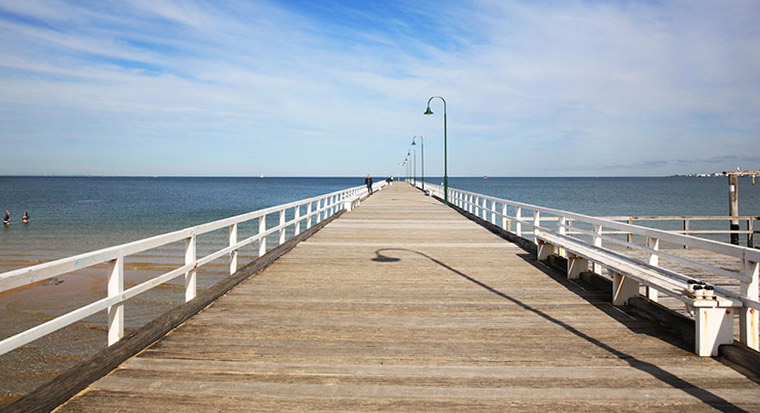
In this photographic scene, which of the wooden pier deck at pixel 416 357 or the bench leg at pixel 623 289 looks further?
the bench leg at pixel 623 289

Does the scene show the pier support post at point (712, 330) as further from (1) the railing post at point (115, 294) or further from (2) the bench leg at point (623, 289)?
(1) the railing post at point (115, 294)

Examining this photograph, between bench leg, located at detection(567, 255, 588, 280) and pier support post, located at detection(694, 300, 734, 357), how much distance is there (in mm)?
3429

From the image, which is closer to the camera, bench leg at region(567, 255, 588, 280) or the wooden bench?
the wooden bench

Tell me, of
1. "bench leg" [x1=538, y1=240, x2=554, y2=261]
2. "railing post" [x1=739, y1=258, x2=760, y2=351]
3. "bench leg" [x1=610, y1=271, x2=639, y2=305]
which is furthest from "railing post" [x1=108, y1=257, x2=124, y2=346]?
"bench leg" [x1=538, y1=240, x2=554, y2=261]

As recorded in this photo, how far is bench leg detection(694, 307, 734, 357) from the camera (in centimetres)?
450

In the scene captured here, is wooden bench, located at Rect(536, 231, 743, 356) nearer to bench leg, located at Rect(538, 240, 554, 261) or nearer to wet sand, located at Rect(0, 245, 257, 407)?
bench leg, located at Rect(538, 240, 554, 261)

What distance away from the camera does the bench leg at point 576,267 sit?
799 cm

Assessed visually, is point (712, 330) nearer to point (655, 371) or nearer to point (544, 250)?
point (655, 371)

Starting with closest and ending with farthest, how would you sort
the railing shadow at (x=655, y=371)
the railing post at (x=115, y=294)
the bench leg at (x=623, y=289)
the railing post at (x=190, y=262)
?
the railing shadow at (x=655, y=371)
the railing post at (x=115, y=294)
the railing post at (x=190, y=262)
the bench leg at (x=623, y=289)

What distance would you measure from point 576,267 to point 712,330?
3514 millimetres

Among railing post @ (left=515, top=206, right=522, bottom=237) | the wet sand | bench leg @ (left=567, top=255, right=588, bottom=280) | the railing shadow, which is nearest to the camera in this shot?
the railing shadow

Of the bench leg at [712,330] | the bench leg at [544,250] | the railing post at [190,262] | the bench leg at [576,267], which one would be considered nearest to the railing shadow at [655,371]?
the bench leg at [712,330]

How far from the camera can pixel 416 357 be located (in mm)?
4625

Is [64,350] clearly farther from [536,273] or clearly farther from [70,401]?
[536,273]
